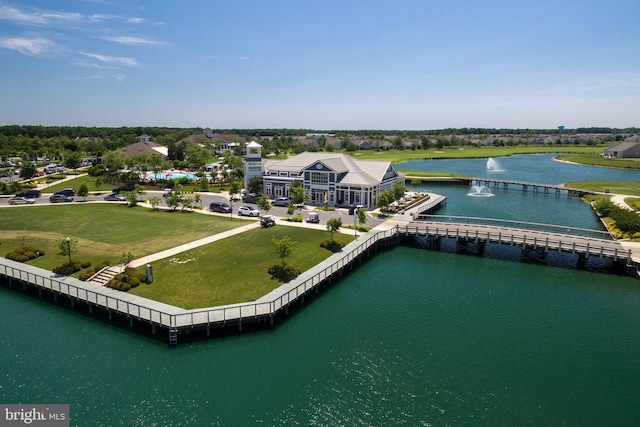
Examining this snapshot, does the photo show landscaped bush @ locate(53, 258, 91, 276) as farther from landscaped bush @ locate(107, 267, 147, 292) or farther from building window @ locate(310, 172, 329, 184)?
building window @ locate(310, 172, 329, 184)

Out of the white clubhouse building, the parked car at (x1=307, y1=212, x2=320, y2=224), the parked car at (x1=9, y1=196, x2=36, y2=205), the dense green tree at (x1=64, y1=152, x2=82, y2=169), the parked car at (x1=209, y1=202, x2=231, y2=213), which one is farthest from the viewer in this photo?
the dense green tree at (x1=64, y1=152, x2=82, y2=169)

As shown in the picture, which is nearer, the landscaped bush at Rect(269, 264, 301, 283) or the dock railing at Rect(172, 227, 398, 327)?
the dock railing at Rect(172, 227, 398, 327)

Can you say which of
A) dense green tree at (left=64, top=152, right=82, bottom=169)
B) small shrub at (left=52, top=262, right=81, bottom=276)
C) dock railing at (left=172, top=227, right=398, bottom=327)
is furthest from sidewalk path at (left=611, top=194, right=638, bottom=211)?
dense green tree at (left=64, top=152, right=82, bottom=169)

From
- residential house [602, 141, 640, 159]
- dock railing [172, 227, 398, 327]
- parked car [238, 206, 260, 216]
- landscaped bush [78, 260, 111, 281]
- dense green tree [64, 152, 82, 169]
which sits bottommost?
dock railing [172, 227, 398, 327]

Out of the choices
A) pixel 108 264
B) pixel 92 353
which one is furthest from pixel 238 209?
pixel 92 353

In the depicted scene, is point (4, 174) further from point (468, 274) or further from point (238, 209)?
point (468, 274)

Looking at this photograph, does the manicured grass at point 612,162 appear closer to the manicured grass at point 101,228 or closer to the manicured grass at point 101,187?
the manicured grass at point 101,187
